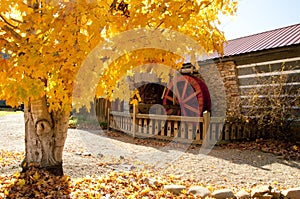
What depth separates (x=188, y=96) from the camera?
11.3m

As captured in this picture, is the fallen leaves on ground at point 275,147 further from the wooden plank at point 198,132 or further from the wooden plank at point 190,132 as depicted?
the wooden plank at point 190,132

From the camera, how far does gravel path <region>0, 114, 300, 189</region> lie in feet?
14.7

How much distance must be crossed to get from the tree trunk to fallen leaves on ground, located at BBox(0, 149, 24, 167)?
3.80ft

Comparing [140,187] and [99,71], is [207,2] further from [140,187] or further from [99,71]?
[140,187]

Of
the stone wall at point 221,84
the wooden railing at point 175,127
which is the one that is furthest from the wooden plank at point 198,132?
the stone wall at point 221,84

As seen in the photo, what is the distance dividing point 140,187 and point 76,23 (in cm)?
222

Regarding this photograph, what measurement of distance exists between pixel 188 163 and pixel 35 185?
122 inches

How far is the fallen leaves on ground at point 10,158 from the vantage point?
4.92 metres

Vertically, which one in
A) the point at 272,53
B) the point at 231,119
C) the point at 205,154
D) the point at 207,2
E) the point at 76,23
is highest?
the point at 272,53

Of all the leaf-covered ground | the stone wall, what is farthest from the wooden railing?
the leaf-covered ground

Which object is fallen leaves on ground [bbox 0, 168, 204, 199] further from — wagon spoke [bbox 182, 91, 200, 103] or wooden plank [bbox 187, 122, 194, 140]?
wagon spoke [bbox 182, 91, 200, 103]

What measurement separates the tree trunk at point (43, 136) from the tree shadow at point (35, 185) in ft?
0.47

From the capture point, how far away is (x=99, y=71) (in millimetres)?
2939

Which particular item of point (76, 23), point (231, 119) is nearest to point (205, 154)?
point (231, 119)
